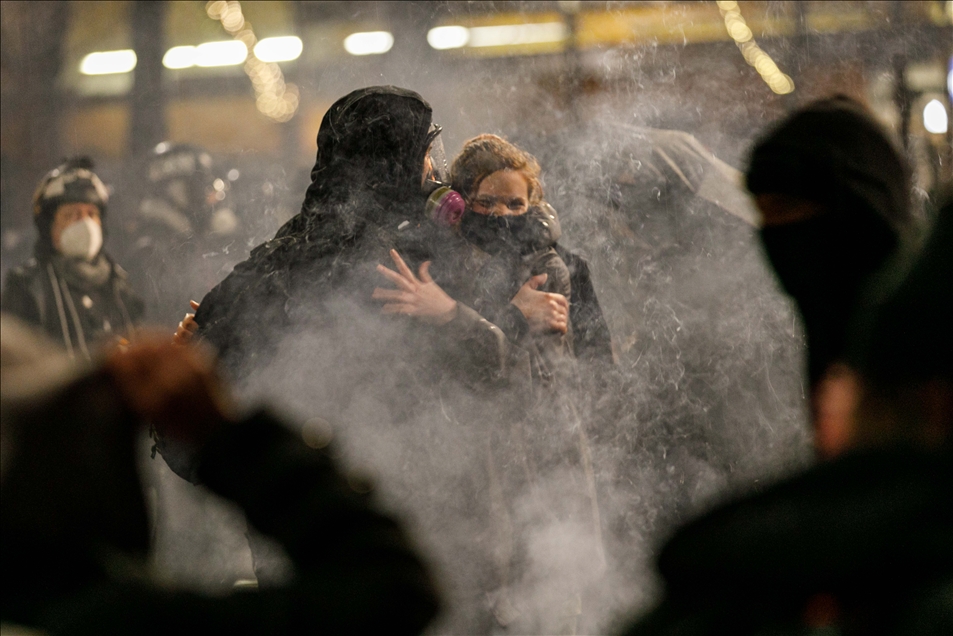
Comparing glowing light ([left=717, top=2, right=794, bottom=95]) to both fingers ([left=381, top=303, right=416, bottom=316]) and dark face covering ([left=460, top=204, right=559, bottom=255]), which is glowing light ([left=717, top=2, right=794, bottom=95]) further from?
fingers ([left=381, top=303, right=416, bottom=316])

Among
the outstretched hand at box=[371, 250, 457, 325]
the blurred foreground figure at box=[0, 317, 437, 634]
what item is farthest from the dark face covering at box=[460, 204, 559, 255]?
the blurred foreground figure at box=[0, 317, 437, 634]

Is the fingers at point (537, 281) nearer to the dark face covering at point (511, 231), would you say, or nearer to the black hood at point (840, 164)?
the dark face covering at point (511, 231)

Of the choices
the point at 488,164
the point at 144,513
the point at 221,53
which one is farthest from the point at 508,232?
the point at 144,513

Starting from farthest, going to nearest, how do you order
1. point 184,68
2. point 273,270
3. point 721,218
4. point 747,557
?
point 184,68 < point 721,218 < point 273,270 < point 747,557

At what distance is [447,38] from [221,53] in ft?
1.45

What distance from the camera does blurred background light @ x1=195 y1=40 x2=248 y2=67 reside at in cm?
160

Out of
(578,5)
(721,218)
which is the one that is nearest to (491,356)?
(721,218)

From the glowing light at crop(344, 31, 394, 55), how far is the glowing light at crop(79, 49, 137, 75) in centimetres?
45

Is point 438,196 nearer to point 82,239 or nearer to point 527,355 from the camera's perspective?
point 527,355

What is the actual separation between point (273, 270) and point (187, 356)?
0.82m

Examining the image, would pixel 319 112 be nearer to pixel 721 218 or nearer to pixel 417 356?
pixel 417 356

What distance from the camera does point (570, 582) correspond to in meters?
1.41

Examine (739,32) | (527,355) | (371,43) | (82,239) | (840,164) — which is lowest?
(527,355)

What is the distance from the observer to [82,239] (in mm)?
1660
